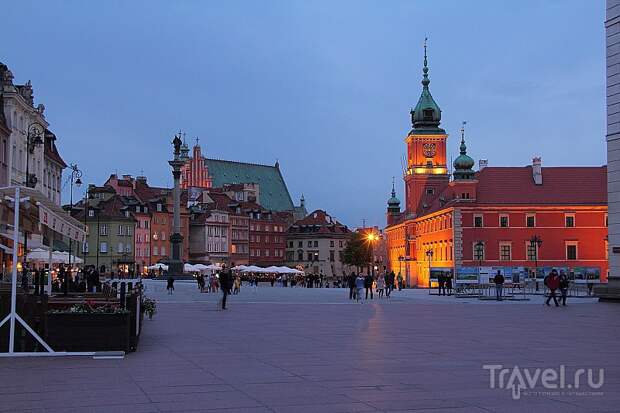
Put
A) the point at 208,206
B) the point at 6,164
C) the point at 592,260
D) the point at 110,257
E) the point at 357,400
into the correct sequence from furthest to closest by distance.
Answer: the point at 208,206 → the point at 110,257 → the point at 592,260 → the point at 6,164 → the point at 357,400

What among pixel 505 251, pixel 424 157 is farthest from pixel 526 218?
pixel 424 157

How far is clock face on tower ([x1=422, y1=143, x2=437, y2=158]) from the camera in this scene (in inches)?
4813

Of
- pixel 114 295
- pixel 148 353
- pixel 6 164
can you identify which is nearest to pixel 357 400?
pixel 148 353

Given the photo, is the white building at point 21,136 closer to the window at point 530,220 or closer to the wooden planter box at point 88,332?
the wooden planter box at point 88,332

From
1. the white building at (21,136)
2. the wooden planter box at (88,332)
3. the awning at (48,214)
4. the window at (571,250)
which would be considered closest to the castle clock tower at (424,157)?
the window at (571,250)

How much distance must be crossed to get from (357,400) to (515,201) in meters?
85.2

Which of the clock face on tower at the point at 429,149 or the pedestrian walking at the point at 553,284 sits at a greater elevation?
the clock face on tower at the point at 429,149

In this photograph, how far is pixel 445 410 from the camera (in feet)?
30.1

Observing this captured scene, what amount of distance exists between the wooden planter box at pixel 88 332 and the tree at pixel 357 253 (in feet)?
445

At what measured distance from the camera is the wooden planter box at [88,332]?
577 inches

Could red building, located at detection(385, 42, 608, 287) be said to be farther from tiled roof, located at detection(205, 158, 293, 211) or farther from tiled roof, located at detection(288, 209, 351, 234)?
tiled roof, located at detection(205, 158, 293, 211)

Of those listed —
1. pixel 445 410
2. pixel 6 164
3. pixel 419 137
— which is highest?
pixel 419 137

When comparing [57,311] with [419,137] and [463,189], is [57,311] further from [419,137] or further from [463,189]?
[419,137]

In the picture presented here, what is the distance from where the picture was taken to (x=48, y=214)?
15.8 meters
